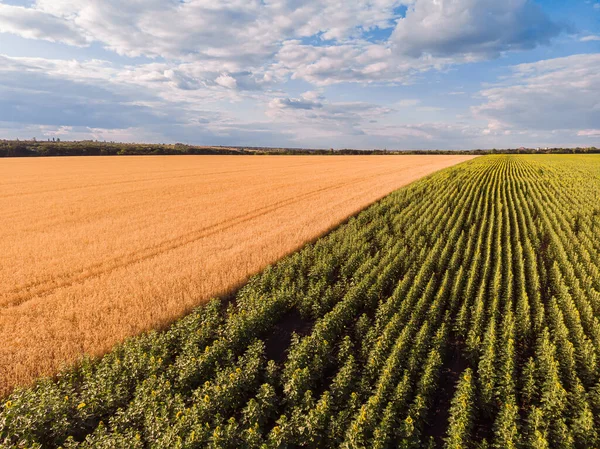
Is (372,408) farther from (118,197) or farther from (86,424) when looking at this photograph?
(118,197)

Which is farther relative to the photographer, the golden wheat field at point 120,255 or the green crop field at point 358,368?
the golden wheat field at point 120,255

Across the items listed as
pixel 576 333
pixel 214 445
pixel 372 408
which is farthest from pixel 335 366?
pixel 576 333

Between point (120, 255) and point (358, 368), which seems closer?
point (358, 368)

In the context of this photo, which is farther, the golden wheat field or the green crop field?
the golden wheat field

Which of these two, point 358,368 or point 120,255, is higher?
point 120,255
